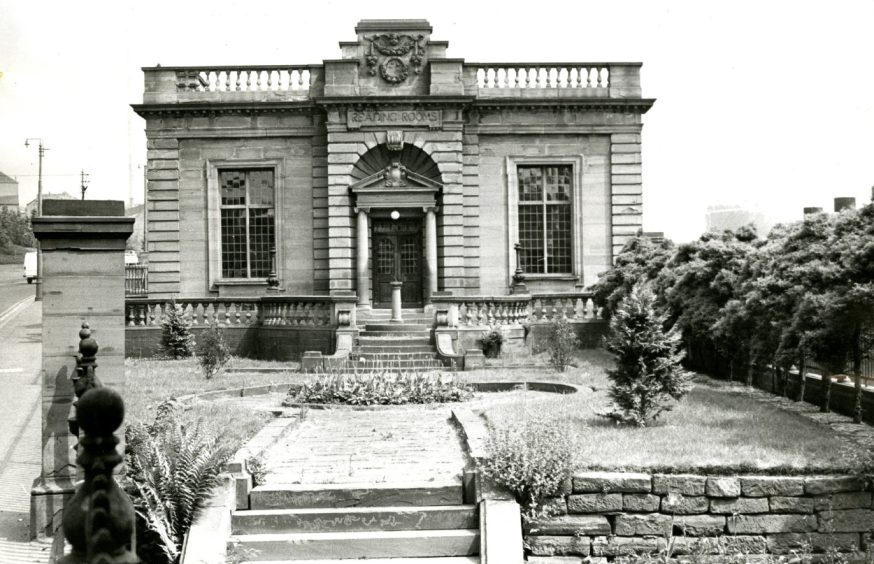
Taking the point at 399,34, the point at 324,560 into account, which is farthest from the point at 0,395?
the point at 399,34

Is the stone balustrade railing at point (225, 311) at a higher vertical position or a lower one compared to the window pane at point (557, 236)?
lower

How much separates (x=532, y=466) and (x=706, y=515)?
204 centimetres

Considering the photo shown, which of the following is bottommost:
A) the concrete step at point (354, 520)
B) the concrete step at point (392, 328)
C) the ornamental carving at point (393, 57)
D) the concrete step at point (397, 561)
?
the concrete step at point (397, 561)

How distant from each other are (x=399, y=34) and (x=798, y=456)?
72.7 feet

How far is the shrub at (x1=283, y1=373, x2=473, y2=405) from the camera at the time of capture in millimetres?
15977

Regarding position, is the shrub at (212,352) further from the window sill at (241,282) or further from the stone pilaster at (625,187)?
the stone pilaster at (625,187)

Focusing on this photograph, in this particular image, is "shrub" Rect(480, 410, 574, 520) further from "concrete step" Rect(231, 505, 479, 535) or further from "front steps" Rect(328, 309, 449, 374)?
"front steps" Rect(328, 309, 449, 374)

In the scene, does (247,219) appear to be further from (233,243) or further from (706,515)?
(706,515)

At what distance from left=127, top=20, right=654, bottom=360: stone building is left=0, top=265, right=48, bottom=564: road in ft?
23.6

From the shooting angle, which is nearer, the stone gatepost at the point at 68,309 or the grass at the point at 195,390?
the stone gatepost at the point at 68,309

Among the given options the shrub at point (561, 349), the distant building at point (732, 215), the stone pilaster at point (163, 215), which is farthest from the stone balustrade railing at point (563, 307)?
the distant building at point (732, 215)

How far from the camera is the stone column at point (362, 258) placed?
2811 cm

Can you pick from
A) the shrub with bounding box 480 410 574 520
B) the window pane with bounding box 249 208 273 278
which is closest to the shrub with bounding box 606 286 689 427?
the shrub with bounding box 480 410 574 520

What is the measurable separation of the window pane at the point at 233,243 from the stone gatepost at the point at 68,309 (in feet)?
69.1
